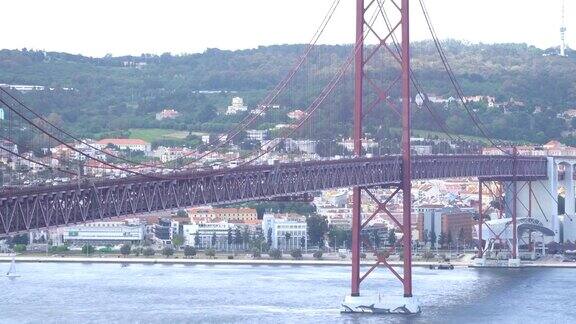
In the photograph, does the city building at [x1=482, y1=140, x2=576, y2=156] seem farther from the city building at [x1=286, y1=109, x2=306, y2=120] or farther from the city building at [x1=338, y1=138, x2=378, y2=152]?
the city building at [x1=286, y1=109, x2=306, y2=120]

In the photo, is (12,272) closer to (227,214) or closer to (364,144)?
(364,144)

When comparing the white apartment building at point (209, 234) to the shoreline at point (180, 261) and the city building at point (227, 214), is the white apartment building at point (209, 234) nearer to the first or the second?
the city building at point (227, 214)

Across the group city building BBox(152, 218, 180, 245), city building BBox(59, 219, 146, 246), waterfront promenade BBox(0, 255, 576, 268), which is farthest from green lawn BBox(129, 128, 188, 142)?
waterfront promenade BBox(0, 255, 576, 268)

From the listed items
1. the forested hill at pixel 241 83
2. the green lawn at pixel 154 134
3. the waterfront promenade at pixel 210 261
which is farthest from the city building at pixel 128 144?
the waterfront promenade at pixel 210 261

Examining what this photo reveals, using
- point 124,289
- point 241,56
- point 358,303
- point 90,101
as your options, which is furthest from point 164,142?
point 358,303

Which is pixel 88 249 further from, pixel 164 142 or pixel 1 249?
pixel 164 142
